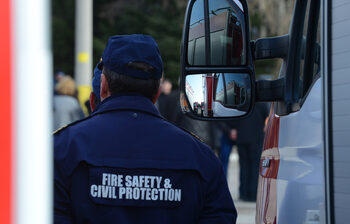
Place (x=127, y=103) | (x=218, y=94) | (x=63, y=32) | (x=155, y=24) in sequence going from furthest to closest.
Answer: (x=63, y=32)
(x=155, y=24)
(x=218, y=94)
(x=127, y=103)

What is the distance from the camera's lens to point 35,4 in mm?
778

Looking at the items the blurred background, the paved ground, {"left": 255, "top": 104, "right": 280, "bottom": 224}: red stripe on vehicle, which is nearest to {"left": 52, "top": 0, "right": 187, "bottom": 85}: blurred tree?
the blurred background

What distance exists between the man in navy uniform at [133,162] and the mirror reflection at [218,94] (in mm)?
254

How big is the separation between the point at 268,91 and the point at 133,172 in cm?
74

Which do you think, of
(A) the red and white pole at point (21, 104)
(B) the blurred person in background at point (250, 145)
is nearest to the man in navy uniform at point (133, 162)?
(A) the red and white pole at point (21, 104)

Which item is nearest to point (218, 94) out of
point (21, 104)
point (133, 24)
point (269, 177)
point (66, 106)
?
point (269, 177)

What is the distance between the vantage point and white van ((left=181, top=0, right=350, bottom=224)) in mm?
1764

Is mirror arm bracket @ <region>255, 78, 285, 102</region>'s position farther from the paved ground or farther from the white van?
the paved ground

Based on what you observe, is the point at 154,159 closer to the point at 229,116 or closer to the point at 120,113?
the point at 120,113

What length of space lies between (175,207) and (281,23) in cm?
1784

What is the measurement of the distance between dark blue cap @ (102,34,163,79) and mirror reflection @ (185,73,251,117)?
10.3 inches

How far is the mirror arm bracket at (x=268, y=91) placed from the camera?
2.44 meters

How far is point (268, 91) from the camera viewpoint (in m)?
2.47

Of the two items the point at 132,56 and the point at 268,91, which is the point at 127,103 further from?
the point at 268,91
